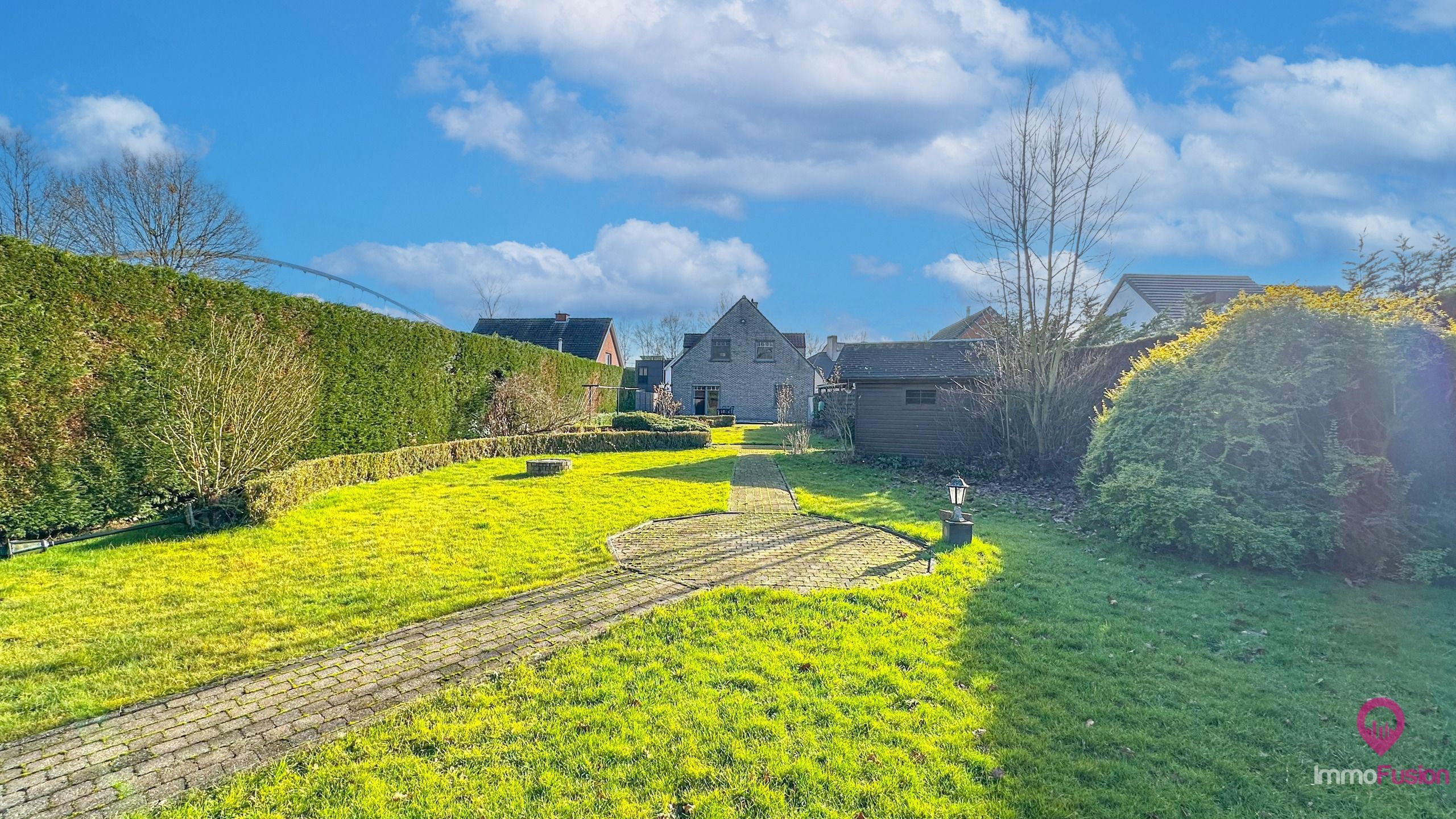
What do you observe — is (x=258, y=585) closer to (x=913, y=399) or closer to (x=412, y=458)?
(x=412, y=458)

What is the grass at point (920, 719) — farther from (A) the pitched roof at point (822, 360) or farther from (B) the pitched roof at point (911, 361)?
(A) the pitched roof at point (822, 360)

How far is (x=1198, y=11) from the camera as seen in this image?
828cm

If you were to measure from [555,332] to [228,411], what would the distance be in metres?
32.0

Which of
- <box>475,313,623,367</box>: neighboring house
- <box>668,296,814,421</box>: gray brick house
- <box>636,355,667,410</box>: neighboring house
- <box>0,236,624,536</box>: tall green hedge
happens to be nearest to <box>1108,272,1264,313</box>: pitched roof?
<box>668,296,814,421</box>: gray brick house

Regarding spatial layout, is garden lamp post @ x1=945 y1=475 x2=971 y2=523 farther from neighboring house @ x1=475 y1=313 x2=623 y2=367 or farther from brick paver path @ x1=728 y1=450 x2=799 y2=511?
neighboring house @ x1=475 y1=313 x2=623 y2=367

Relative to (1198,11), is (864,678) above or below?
below

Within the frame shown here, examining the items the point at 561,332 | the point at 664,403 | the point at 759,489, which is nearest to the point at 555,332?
the point at 561,332

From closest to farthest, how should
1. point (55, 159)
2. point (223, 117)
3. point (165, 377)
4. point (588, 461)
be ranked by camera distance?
1. point (165, 377)
2. point (223, 117)
3. point (588, 461)
4. point (55, 159)

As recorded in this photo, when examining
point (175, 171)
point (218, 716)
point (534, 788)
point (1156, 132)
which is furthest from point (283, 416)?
point (175, 171)

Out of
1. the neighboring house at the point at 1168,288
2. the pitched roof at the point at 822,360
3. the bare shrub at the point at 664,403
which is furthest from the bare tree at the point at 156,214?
the pitched roof at the point at 822,360

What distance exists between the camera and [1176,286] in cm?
2905

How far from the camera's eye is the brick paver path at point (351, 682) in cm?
272

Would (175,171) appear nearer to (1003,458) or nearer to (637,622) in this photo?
(637,622)

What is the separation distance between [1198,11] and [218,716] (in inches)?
518
